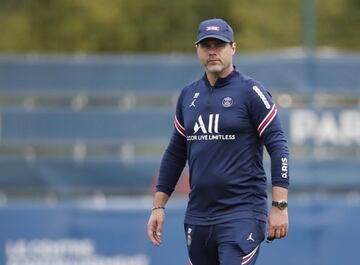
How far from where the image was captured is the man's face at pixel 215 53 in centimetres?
643

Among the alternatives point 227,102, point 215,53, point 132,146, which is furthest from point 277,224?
point 132,146

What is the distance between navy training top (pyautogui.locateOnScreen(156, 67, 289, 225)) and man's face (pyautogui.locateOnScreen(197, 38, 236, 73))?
0.42ft

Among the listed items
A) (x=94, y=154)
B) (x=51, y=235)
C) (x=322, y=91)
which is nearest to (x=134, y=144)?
(x=94, y=154)

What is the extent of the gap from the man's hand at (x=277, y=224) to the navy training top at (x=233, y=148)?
195mm

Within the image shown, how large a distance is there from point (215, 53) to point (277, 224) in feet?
3.58

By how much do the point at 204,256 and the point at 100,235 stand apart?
445 centimetres

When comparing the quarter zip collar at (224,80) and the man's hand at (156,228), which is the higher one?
the quarter zip collar at (224,80)

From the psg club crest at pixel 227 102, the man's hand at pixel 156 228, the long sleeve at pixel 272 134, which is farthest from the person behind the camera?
the man's hand at pixel 156 228

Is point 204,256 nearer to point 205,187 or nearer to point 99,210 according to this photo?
point 205,187

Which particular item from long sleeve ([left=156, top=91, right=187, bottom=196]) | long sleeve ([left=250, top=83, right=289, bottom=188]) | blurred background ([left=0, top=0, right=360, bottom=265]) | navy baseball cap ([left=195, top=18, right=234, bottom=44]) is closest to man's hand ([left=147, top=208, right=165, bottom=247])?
long sleeve ([left=156, top=91, right=187, bottom=196])

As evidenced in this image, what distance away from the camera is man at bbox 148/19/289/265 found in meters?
6.39

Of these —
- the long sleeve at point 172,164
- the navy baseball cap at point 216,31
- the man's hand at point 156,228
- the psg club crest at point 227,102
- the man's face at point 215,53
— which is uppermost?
the navy baseball cap at point 216,31

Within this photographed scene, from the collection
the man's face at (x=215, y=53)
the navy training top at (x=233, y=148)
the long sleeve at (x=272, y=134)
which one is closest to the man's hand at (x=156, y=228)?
the navy training top at (x=233, y=148)

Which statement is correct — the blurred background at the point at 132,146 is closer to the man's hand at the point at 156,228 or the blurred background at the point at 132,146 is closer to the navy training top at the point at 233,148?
the man's hand at the point at 156,228
